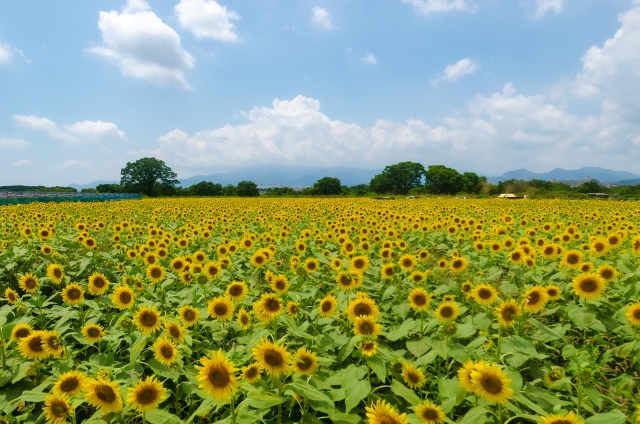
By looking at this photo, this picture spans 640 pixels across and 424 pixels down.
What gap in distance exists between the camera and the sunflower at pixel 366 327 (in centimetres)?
245

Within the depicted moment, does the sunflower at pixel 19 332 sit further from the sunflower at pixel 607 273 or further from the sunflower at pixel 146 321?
the sunflower at pixel 607 273

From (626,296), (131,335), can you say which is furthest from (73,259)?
(626,296)

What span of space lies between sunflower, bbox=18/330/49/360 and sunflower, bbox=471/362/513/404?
113 inches

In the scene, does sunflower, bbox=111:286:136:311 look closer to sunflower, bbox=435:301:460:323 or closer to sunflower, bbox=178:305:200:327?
sunflower, bbox=178:305:200:327

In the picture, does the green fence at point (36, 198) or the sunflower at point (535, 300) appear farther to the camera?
the green fence at point (36, 198)

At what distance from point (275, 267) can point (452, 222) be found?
18.5 ft

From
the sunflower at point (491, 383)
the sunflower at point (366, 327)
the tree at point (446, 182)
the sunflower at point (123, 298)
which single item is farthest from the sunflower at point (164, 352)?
the tree at point (446, 182)

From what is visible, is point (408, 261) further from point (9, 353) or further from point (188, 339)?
point (9, 353)

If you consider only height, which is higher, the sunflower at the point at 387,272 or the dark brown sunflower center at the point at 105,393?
the sunflower at the point at 387,272

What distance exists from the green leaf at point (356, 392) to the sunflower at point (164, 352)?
4.03 feet

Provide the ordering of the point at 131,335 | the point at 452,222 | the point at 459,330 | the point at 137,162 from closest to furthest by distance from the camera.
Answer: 1. the point at 459,330
2. the point at 131,335
3. the point at 452,222
4. the point at 137,162

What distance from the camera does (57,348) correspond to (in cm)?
252

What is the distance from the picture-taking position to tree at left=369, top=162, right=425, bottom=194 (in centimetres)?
10056

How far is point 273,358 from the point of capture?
74.7 inches
